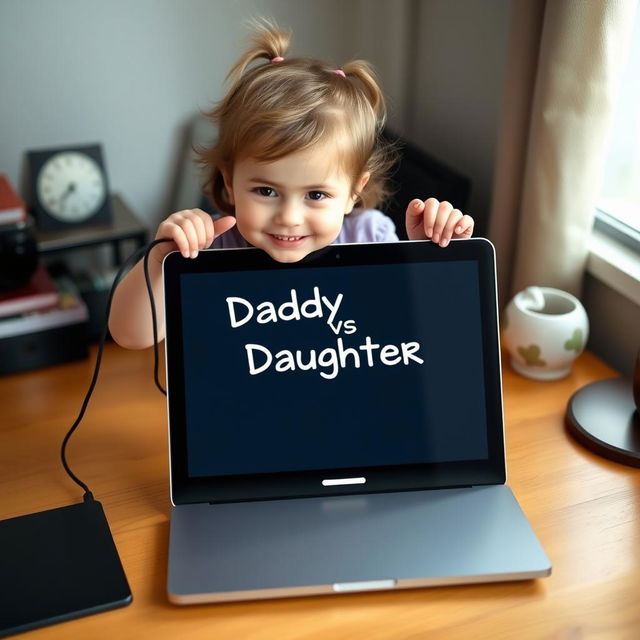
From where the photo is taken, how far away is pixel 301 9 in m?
1.53

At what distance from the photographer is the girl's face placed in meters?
0.86

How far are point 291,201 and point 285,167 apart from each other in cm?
4

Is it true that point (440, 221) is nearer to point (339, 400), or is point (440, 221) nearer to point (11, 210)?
point (339, 400)

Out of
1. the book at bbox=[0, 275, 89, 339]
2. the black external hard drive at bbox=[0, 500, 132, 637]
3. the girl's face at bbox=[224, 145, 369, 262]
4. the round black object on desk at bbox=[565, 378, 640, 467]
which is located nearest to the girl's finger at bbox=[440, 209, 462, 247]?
the girl's face at bbox=[224, 145, 369, 262]

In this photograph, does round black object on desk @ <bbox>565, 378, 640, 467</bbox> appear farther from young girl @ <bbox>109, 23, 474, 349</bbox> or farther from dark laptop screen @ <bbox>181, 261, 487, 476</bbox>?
young girl @ <bbox>109, 23, 474, 349</bbox>

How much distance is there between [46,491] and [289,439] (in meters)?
0.30

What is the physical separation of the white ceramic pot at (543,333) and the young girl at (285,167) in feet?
0.84

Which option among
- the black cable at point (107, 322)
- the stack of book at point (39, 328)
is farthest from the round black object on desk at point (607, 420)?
the stack of book at point (39, 328)

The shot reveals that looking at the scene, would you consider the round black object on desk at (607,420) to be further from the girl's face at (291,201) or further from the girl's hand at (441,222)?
the girl's face at (291,201)

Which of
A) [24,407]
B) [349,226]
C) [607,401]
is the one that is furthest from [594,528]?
[24,407]

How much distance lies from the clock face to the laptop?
2.01 feet

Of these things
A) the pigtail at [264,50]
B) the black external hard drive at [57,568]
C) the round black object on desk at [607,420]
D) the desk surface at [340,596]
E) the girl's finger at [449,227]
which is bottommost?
the desk surface at [340,596]

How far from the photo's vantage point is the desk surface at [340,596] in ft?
2.54

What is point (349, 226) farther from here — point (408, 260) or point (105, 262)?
point (105, 262)
